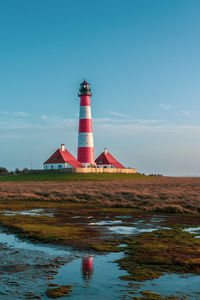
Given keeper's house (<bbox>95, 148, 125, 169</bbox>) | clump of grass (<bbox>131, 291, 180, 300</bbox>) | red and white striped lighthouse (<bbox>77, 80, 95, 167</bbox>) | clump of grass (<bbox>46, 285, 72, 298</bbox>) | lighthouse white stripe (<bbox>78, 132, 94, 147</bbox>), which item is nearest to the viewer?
clump of grass (<bbox>131, 291, 180, 300</bbox>)

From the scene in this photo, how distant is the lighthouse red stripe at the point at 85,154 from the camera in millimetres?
64156

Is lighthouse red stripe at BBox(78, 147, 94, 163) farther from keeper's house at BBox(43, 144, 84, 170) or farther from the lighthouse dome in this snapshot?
the lighthouse dome

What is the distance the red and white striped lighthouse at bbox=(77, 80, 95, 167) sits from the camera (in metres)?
63.3

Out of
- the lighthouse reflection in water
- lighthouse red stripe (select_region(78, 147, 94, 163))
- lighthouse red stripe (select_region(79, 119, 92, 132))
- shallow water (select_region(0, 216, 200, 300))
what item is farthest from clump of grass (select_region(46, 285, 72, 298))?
lighthouse red stripe (select_region(78, 147, 94, 163))

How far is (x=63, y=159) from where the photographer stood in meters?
68.0

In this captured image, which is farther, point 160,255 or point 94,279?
point 160,255

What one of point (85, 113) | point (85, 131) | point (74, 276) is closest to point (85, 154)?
point (85, 131)

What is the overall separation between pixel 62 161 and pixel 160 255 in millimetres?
58195

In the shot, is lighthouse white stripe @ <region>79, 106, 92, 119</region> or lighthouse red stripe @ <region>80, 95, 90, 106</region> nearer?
lighthouse white stripe @ <region>79, 106, 92, 119</region>

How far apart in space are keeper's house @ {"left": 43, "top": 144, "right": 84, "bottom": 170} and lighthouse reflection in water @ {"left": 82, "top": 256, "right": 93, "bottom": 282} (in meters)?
55.3

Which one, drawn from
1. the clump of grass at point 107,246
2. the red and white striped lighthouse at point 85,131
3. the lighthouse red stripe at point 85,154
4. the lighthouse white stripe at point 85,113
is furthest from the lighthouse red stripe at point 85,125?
the clump of grass at point 107,246

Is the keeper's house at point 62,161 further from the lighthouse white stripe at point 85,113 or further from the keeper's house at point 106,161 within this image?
the lighthouse white stripe at point 85,113

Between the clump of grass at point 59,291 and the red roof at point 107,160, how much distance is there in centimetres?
6920

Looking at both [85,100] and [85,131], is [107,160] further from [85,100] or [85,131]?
[85,100]
